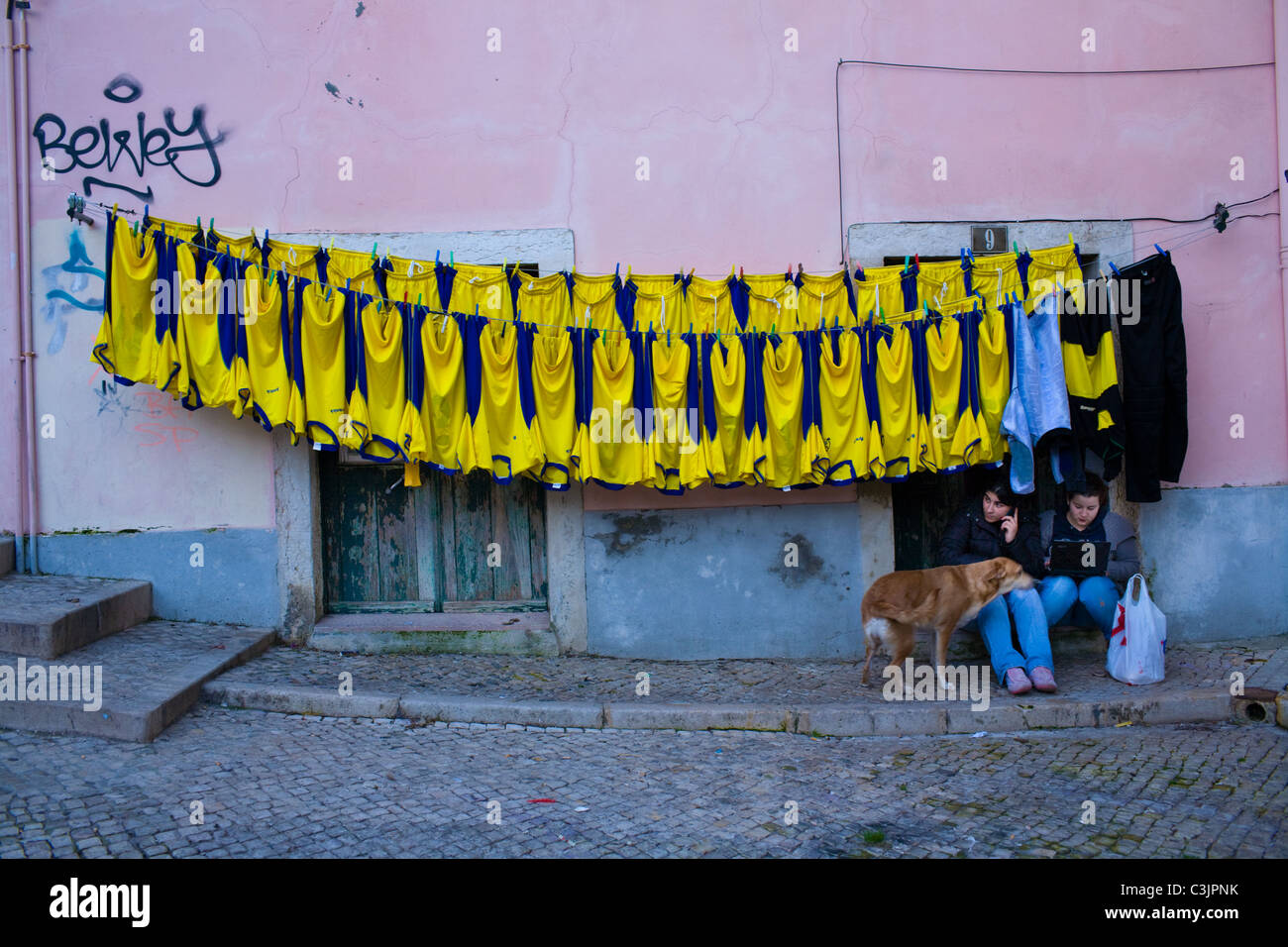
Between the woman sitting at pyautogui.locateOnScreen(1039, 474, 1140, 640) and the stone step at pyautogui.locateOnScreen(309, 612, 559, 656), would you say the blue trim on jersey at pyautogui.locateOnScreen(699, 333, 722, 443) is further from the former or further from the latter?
the woman sitting at pyautogui.locateOnScreen(1039, 474, 1140, 640)

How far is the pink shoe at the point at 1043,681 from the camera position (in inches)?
201

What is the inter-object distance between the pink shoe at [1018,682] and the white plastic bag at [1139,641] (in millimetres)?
621

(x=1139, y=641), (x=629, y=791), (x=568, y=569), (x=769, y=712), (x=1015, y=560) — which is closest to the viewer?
(x=629, y=791)

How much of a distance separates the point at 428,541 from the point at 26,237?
3306 millimetres

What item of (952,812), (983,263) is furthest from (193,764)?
(983,263)

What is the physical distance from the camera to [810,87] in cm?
607

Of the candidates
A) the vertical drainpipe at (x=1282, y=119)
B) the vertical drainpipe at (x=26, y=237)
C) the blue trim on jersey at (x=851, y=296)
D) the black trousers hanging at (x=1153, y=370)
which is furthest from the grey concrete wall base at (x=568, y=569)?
the vertical drainpipe at (x=1282, y=119)

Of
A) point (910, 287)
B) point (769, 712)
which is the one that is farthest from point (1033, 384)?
point (769, 712)

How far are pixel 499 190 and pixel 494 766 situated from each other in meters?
3.77

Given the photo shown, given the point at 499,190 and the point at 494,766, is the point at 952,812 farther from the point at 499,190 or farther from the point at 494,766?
the point at 499,190

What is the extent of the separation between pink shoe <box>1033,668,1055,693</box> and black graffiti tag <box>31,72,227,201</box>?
6.08 m

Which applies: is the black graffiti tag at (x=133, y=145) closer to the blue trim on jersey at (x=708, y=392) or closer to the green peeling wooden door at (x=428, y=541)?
the green peeling wooden door at (x=428, y=541)

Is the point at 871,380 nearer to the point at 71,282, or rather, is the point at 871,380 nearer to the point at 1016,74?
the point at 1016,74

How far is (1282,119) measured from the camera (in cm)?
617
